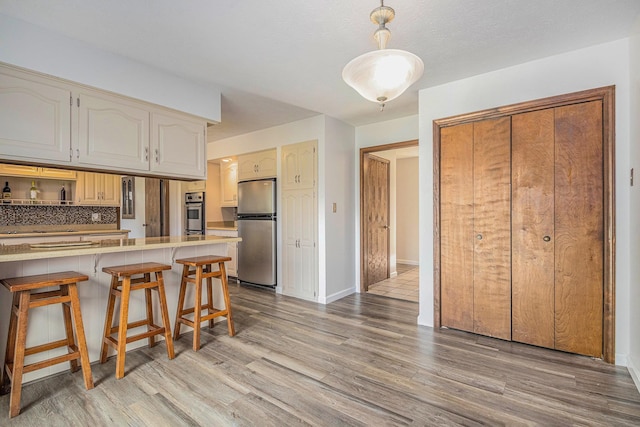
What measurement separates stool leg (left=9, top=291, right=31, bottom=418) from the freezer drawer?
2.86 metres

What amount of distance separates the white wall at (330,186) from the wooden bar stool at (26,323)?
256 centimetres

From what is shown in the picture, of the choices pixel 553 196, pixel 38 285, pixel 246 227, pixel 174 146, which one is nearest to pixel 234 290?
pixel 246 227

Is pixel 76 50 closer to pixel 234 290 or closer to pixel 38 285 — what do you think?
pixel 38 285

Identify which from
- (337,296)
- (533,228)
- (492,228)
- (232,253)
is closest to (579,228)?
(533,228)

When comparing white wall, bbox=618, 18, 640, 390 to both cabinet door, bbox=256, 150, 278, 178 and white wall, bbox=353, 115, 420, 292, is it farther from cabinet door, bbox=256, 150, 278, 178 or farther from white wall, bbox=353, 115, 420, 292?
cabinet door, bbox=256, 150, 278, 178

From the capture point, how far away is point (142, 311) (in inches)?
106

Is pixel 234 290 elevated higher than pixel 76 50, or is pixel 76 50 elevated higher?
pixel 76 50

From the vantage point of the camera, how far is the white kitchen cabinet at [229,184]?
5.61 meters

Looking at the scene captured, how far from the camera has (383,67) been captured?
1.47 meters

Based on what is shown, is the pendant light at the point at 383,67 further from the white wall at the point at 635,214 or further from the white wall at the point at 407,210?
the white wall at the point at 407,210

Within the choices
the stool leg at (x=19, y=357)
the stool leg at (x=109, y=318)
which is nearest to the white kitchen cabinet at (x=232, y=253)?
the stool leg at (x=109, y=318)

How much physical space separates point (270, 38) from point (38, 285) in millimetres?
2187

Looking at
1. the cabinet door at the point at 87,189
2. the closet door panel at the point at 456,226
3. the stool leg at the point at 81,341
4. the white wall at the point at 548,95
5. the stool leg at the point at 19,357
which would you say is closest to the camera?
the stool leg at the point at 19,357

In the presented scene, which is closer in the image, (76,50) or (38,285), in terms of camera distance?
(38,285)
